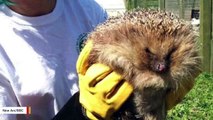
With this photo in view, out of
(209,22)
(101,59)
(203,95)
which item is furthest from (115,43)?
(209,22)

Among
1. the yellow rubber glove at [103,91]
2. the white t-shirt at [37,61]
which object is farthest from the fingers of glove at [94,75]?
the white t-shirt at [37,61]

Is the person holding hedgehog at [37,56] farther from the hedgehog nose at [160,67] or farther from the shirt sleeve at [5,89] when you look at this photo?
the hedgehog nose at [160,67]

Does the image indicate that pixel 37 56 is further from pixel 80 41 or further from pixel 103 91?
pixel 103 91

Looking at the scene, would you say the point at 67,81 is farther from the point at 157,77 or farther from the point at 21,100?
the point at 157,77

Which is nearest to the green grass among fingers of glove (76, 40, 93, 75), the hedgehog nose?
fingers of glove (76, 40, 93, 75)

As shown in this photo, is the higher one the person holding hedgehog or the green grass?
the person holding hedgehog

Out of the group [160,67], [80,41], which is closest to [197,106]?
[80,41]

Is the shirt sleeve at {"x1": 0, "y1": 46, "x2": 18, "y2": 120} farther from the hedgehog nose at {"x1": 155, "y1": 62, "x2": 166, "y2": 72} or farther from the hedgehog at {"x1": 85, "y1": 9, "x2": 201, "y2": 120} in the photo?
the hedgehog nose at {"x1": 155, "y1": 62, "x2": 166, "y2": 72}
